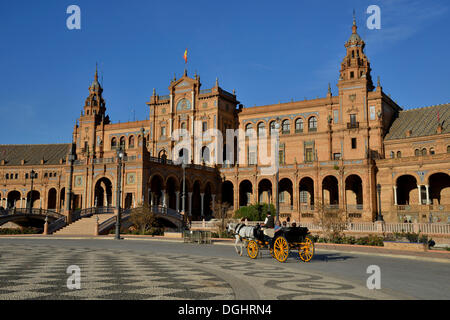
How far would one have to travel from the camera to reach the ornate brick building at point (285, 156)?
48.7 meters

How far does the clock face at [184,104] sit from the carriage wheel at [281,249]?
166 ft

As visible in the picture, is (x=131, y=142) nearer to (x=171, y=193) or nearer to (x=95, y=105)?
(x=95, y=105)

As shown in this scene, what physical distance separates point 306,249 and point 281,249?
0.99 metres

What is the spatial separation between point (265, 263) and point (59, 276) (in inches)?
282

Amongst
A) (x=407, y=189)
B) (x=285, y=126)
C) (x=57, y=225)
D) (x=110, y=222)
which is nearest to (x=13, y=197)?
(x=57, y=225)

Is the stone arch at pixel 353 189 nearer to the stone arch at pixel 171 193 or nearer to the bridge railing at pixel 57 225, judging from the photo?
the stone arch at pixel 171 193

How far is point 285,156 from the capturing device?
6172cm

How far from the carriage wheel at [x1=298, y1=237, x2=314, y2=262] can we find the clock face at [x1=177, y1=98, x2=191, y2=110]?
50540 millimetres

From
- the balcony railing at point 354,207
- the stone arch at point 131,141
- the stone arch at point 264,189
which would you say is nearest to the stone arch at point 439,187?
the balcony railing at point 354,207

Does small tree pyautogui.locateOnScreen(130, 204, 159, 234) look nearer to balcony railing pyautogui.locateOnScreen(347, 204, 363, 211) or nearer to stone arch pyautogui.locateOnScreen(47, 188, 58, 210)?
balcony railing pyautogui.locateOnScreen(347, 204, 363, 211)

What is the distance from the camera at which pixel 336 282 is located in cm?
1088

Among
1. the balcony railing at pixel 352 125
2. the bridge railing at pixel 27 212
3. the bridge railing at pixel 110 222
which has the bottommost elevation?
the bridge railing at pixel 110 222
